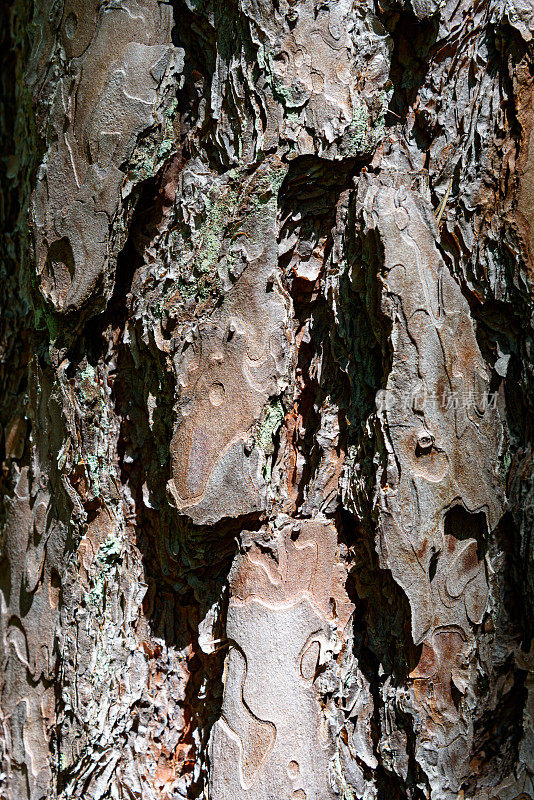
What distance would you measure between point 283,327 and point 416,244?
17cm

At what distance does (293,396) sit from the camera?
80 centimetres

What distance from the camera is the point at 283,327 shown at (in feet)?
2.51

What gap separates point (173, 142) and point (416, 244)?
0.30 m

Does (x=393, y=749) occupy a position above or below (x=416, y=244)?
below

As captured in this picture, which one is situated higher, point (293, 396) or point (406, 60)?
point (406, 60)

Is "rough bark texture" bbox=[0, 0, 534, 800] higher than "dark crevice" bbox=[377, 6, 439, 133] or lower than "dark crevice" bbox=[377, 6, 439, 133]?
lower

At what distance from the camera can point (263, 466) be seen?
0.76 metres

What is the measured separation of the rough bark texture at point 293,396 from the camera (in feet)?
2.41

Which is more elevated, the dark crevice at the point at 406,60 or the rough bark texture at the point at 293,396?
the dark crevice at the point at 406,60

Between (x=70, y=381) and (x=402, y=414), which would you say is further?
(x=70, y=381)

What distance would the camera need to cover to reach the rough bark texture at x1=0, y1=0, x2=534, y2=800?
73cm

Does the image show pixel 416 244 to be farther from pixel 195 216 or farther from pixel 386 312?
pixel 195 216

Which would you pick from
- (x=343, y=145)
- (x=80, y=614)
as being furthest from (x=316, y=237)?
(x=80, y=614)

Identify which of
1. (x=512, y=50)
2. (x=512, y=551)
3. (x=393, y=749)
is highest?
(x=512, y=50)
